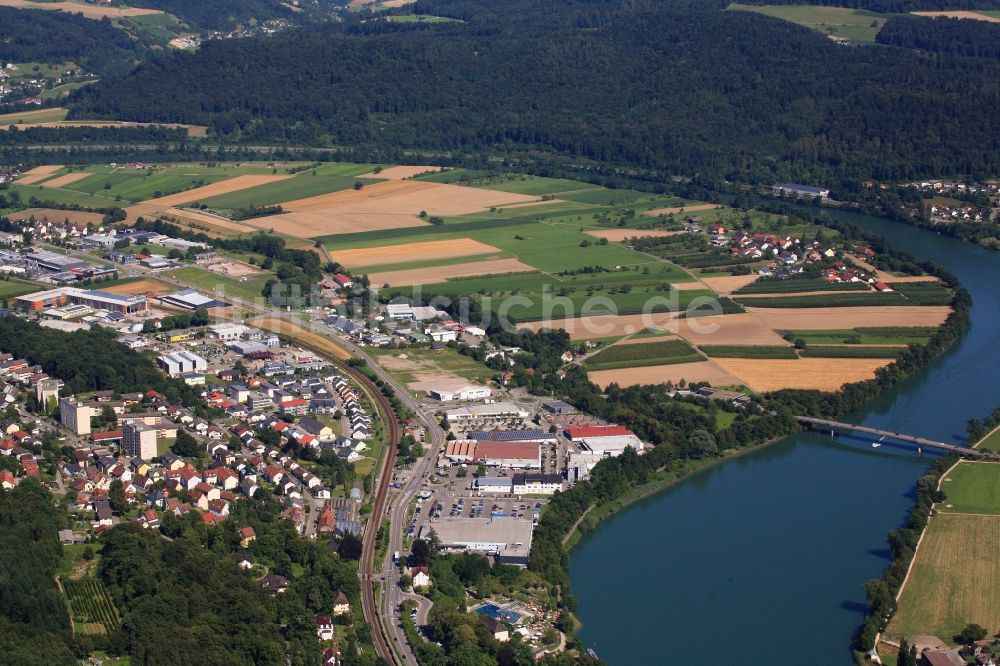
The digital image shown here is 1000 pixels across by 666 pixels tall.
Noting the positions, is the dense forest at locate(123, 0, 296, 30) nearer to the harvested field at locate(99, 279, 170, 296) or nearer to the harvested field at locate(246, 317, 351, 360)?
the harvested field at locate(99, 279, 170, 296)

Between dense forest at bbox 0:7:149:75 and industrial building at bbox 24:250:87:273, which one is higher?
dense forest at bbox 0:7:149:75

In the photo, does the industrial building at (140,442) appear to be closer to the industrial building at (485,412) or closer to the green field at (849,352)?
the industrial building at (485,412)

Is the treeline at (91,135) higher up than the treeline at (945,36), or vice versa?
the treeline at (945,36)

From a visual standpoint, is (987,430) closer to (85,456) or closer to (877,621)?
(877,621)

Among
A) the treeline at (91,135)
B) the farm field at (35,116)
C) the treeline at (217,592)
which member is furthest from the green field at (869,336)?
the farm field at (35,116)

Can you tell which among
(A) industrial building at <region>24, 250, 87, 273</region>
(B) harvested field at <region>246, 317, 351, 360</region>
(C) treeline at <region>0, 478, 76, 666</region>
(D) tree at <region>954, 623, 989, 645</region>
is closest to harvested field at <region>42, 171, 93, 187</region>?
(A) industrial building at <region>24, 250, 87, 273</region>

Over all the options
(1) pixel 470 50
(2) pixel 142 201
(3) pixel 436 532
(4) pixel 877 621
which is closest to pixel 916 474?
(4) pixel 877 621

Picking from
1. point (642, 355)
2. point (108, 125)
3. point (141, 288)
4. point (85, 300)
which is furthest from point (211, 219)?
point (642, 355)
